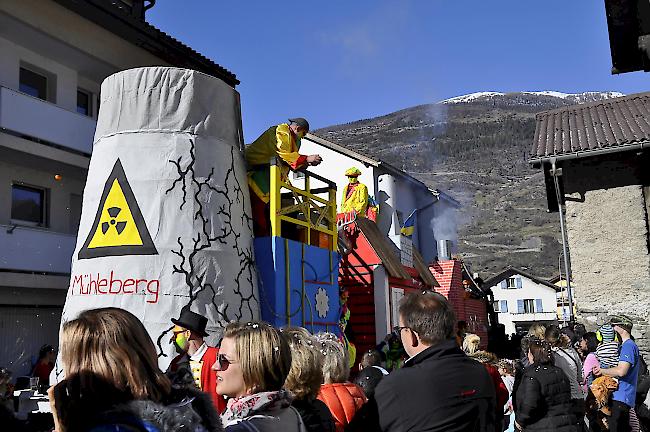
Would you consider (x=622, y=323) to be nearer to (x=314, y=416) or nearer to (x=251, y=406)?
(x=314, y=416)

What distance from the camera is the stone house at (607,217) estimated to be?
1269 cm

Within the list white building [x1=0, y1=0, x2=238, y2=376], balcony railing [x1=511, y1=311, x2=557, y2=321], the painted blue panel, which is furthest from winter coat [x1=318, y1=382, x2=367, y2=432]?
balcony railing [x1=511, y1=311, x2=557, y2=321]

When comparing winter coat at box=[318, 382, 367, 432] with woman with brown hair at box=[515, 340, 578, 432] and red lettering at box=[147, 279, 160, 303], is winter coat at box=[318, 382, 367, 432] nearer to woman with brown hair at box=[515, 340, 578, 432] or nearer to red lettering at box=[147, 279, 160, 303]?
woman with brown hair at box=[515, 340, 578, 432]

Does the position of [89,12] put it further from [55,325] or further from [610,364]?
[610,364]

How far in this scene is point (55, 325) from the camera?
1449 cm

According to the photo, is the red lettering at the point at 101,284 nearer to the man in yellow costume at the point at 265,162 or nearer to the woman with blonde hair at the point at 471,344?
the man in yellow costume at the point at 265,162

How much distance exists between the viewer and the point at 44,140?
44.6ft

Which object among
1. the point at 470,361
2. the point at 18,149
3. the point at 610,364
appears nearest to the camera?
the point at 470,361

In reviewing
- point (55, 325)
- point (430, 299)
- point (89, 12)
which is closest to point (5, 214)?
point (55, 325)

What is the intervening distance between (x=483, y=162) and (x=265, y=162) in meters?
140

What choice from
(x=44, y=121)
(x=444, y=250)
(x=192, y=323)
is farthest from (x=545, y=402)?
(x=444, y=250)

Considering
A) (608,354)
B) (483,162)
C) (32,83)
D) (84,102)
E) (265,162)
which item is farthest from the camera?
(483,162)

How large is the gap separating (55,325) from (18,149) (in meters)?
3.99

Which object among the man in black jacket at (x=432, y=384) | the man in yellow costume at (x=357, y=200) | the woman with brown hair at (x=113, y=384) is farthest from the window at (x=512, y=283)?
the woman with brown hair at (x=113, y=384)
